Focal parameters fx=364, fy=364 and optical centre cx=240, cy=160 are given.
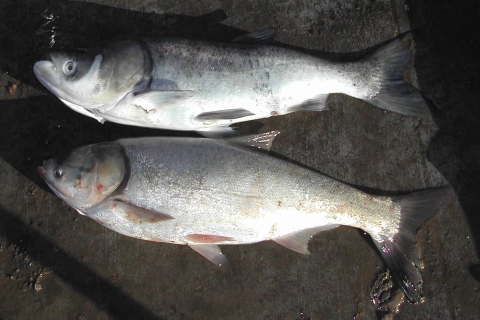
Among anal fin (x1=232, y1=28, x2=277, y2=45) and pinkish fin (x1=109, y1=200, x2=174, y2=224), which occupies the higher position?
anal fin (x1=232, y1=28, x2=277, y2=45)

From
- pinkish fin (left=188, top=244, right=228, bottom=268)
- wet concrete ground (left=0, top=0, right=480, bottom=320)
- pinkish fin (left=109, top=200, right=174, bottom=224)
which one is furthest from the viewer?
wet concrete ground (left=0, top=0, right=480, bottom=320)

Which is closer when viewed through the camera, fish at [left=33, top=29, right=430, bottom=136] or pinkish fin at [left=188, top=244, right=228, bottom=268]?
fish at [left=33, top=29, right=430, bottom=136]

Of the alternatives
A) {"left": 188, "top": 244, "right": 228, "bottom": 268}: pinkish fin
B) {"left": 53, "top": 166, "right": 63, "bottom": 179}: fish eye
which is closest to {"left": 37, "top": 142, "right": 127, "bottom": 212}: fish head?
{"left": 53, "top": 166, "right": 63, "bottom": 179}: fish eye

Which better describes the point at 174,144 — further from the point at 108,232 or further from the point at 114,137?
the point at 108,232

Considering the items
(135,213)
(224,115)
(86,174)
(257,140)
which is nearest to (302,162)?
(257,140)

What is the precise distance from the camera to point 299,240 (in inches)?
106

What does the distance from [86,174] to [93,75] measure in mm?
688

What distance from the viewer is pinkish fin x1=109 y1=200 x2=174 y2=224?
2473 mm

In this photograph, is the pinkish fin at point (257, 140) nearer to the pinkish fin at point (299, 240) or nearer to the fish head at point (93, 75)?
the pinkish fin at point (299, 240)

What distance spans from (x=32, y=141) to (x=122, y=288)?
1.40 meters

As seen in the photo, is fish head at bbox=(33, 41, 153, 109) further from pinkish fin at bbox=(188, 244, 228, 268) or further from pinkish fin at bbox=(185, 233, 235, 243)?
pinkish fin at bbox=(188, 244, 228, 268)

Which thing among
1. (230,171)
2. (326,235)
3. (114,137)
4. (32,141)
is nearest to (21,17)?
(32,141)

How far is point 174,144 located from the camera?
2.61 meters

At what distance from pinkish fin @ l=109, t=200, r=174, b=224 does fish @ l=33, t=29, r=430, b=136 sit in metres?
0.61
